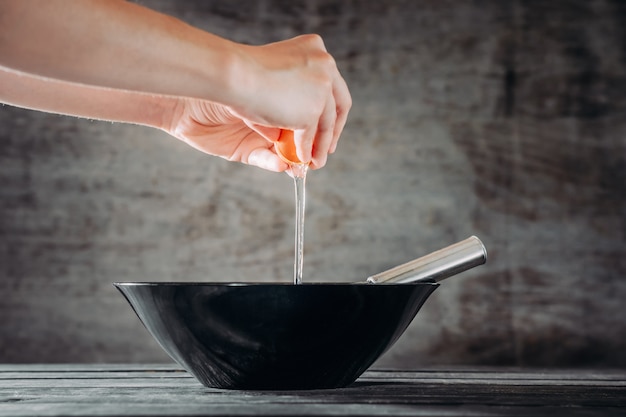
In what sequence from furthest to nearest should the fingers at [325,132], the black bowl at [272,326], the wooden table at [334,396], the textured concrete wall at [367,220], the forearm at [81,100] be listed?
the textured concrete wall at [367,220] → the forearm at [81,100] → the fingers at [325,132] → the black bowl at [272,326] → the wooden table at [334,396]

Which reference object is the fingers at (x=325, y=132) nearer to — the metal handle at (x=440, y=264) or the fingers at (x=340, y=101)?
the fingers at (x=340, y=101)

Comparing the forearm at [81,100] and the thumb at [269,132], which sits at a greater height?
the forearm at [81,100]

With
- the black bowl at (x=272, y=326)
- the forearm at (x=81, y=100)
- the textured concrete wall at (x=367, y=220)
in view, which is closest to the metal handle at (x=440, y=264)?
the black bowl at (x=272, y=326)

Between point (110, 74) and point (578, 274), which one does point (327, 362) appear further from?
point (578, 274)

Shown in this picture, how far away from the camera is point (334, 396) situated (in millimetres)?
752

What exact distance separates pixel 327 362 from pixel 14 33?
0.45 meters

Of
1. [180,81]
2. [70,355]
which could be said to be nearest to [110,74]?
[180,81]

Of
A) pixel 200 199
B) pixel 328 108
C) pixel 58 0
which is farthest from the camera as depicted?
pixel 200 199

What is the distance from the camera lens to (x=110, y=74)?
31.4 inches

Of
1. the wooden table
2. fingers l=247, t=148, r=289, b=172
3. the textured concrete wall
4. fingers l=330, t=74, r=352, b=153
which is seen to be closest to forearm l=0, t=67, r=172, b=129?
fingers l=247, t=148, r=289, b=172

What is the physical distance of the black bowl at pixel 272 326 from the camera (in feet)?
2.48

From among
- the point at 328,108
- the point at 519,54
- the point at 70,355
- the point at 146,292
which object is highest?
the point at 519,54

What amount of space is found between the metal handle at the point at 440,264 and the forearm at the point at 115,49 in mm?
290

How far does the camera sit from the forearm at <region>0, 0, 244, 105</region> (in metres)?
0.76
